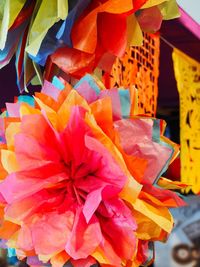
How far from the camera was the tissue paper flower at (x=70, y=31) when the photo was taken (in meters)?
0.61

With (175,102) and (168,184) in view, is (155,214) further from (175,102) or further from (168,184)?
(175,102)

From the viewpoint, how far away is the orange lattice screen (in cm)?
97

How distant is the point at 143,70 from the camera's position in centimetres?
111

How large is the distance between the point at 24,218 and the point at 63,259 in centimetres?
6

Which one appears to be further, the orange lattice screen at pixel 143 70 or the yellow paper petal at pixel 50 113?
the orange lattice screen at pixel 143 70

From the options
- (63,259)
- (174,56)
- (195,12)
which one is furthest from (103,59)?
(195,12)

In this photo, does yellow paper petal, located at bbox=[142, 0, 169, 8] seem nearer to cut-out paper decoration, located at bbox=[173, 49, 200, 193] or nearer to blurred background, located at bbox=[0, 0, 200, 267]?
blurred background, located at bbox=[0, 0, 200, 267]

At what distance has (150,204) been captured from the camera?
22.9 inches

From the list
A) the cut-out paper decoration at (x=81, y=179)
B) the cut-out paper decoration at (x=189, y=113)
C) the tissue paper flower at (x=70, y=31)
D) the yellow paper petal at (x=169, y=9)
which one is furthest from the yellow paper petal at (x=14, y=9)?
the cut-out paper decoration at (x=189, y=113)

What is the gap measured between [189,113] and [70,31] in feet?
A: 2.87

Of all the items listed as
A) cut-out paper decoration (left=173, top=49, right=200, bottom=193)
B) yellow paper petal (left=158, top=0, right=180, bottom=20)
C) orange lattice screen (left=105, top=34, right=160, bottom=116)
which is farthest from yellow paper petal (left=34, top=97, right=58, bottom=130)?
cut-out paper decoration (left=173, top=49, right=200, bottom=193)

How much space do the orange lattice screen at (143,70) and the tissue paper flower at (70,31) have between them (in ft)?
0.82

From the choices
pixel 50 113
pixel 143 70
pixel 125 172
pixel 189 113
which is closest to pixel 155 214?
pixel 125 172

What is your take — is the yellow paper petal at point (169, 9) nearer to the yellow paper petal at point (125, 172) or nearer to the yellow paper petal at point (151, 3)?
the yellow paper petal at point (151, 3)
